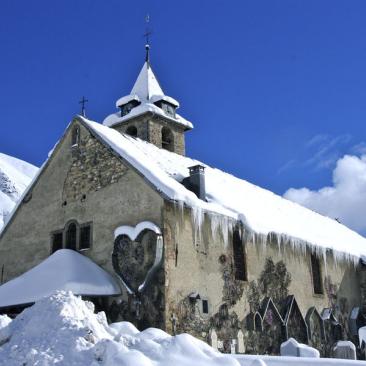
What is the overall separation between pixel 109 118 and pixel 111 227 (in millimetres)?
13810

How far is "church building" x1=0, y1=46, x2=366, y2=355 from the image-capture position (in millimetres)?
16047

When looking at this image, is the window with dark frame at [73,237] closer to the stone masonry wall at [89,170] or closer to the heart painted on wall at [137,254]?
the stone masonry wall at [89,170]

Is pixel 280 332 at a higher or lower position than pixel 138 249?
lower

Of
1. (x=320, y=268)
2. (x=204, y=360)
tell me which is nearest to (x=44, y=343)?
(x=204, y=360)

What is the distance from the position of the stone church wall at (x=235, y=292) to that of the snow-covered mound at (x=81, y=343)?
6.80 metres

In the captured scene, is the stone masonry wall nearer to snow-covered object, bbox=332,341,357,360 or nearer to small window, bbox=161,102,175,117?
snow-covered object, bbox=332,341,357,360

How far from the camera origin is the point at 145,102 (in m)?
29.9

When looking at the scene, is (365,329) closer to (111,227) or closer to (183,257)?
(183,257)

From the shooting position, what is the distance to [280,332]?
1911cm

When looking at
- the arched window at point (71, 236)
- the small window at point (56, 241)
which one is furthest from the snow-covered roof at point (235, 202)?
the small window at point (56, 241)

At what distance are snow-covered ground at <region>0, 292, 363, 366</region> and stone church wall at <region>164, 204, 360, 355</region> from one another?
22.5ft

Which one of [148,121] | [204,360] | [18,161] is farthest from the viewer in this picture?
[18,161]

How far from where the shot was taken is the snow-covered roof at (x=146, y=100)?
28.8 m

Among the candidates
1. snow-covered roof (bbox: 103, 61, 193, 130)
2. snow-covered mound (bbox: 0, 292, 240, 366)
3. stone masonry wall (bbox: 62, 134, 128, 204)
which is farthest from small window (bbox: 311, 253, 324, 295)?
snow-covered mound (bbox: 0, 292, 240, 366)
